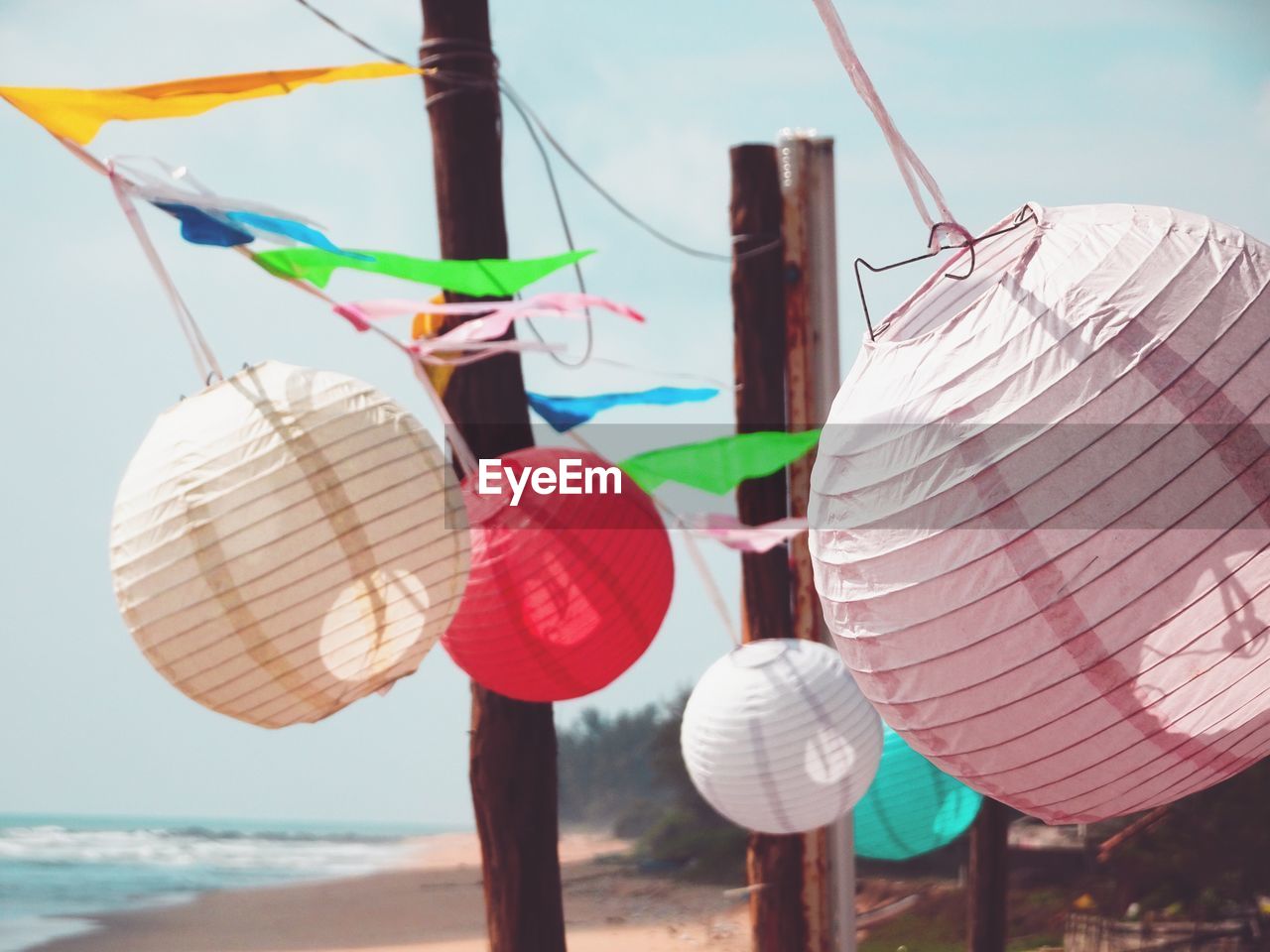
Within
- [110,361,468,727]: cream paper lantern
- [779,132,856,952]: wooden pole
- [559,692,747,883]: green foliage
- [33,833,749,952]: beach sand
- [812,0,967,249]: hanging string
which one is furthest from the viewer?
[559,692,747,883]: green foliage

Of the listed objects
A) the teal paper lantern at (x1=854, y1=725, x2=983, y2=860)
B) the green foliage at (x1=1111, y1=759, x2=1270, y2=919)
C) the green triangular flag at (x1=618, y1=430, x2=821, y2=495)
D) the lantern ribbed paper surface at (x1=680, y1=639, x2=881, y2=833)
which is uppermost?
the green triangular flag at (x1=618, y1=430, x2=821, y2=495)

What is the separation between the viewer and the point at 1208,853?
295 inches

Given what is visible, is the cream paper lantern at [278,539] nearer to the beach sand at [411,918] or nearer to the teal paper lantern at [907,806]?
the teal paper lantern at [907,806]

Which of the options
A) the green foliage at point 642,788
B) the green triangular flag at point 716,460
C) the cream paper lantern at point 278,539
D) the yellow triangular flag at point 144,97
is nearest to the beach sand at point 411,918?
the green foliage at point 642,788

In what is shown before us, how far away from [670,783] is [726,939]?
3.24 m

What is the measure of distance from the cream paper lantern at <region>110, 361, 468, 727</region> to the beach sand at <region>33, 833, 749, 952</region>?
9653 mm

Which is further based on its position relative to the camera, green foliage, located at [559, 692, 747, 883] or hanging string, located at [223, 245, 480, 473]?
green foliage, located at [559, 692, 747, 883]

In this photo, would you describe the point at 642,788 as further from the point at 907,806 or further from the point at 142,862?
the point at 907,806

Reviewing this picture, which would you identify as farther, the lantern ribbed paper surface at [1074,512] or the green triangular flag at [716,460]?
the green triangular flag at [716,460]

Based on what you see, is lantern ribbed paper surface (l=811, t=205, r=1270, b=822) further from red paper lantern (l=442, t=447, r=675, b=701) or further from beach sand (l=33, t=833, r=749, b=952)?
beach sand (l=33, t=833, r=749, b=952)

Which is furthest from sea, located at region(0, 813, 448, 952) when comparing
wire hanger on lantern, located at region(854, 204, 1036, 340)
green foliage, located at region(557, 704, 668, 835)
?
wire hanger on lantern, located at region(854, 204, 1036, 340)

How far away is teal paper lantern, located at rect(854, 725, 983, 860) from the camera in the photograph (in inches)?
160

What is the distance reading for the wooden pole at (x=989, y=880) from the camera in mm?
5430

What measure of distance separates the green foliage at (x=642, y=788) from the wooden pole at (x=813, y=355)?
→ 30.4ft
